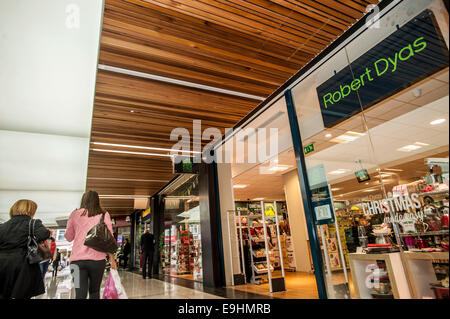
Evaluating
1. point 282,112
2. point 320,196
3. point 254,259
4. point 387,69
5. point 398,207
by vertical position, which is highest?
point 282,112

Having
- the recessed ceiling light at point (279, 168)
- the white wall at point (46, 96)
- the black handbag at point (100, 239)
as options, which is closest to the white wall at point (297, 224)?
the recessed ceiling light at point (279, 168)

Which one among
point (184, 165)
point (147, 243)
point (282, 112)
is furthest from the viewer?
point (147, 243)

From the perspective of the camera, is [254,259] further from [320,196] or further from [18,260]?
[18,260]

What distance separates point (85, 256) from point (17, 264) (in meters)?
0.62

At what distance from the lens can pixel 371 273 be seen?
9.50ft

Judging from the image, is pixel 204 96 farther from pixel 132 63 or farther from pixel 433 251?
pixel 433 251

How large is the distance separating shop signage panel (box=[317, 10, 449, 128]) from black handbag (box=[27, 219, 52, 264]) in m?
3.41

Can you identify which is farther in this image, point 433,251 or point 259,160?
point 259,160

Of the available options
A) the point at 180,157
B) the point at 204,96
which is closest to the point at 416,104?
the point at 204,96

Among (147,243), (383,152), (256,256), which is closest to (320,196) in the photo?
(383,152)

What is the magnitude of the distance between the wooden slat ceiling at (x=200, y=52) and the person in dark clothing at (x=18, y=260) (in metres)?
1.99

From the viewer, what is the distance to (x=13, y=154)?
4.85 m

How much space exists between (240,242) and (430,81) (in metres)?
5.09

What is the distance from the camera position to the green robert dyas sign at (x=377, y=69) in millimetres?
2436
